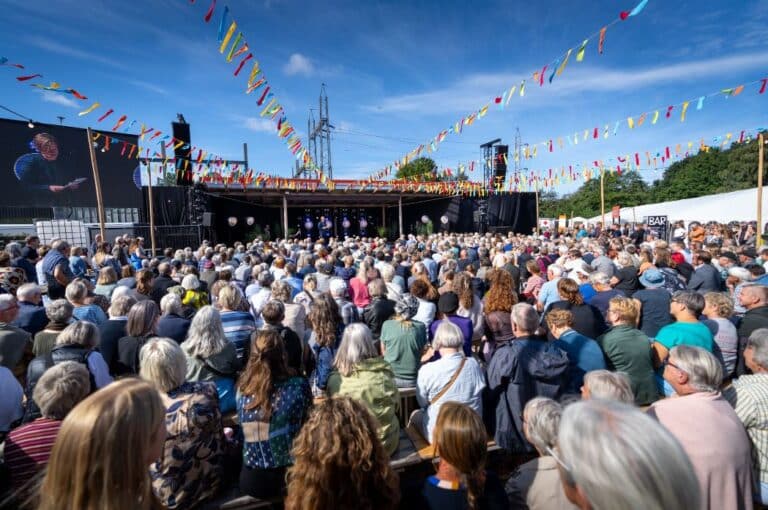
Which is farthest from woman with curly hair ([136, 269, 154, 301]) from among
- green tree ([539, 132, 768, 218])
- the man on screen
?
green tree ([539, 132, 768, 218])

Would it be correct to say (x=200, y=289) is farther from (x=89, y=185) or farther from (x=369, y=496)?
(x=89, y=185)

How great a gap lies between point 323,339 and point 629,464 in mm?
2492

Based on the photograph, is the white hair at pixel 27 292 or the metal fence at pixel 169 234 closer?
the white hair at pixel 27 292

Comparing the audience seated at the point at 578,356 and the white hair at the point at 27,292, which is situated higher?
the white hair at the point at 27,292

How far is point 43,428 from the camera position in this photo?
170 centimetres

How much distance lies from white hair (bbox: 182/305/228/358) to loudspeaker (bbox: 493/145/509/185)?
60.5 feet

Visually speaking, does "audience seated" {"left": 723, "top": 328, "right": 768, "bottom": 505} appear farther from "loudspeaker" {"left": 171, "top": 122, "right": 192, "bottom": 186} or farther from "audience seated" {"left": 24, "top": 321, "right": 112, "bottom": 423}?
"loudspeaker" {"left": 171, "top": 122, "right": 192, "bottom": 186}

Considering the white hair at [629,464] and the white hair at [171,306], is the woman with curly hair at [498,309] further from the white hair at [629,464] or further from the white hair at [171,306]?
the white hair at [171,306]

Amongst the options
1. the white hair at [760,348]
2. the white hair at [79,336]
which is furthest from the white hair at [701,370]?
the white hair at [79,336]

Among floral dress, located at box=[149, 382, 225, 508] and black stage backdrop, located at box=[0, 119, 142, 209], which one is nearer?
floral dress, located at box=[149, 382, 225, 508]

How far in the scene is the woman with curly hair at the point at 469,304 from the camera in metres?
4.02

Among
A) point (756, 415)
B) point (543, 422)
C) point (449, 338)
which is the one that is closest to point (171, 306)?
point (449, 338)

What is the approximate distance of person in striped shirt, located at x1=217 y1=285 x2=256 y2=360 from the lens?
323 cm

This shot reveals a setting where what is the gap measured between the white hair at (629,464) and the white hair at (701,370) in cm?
123
